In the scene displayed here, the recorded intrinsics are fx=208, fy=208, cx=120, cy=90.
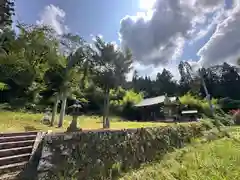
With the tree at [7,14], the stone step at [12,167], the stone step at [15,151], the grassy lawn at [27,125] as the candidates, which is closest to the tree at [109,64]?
the grassy lawn at [27,125]

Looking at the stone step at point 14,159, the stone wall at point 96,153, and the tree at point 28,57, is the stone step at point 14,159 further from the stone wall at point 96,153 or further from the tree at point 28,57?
the tree at point 28,57

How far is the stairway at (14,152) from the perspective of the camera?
415 centimetres

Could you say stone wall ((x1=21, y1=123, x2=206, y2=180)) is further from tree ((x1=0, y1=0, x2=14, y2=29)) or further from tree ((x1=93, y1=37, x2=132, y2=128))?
tree ((x1=0, y1=0, x2=14, y2=29))

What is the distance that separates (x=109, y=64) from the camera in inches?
535

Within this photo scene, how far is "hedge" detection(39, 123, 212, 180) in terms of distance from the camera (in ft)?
14.8

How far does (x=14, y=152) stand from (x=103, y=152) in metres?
2.07

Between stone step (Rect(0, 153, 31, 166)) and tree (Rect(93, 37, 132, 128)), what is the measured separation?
8784mm

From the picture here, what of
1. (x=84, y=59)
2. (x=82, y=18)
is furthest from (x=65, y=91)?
(x=82, y=18)

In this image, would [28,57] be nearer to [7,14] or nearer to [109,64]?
[7,14]

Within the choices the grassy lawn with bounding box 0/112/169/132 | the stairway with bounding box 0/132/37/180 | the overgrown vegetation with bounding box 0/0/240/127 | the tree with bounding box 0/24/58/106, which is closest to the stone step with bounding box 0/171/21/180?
the stairway with bounding box 0/132/37/180

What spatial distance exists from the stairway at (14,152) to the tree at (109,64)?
8.20 metres

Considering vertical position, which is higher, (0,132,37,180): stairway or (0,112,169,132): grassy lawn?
(0,112,169,132): grassy lawn

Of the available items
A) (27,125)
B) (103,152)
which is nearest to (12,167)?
(103,152)

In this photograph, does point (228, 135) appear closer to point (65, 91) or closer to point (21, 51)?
point (65, 91)
